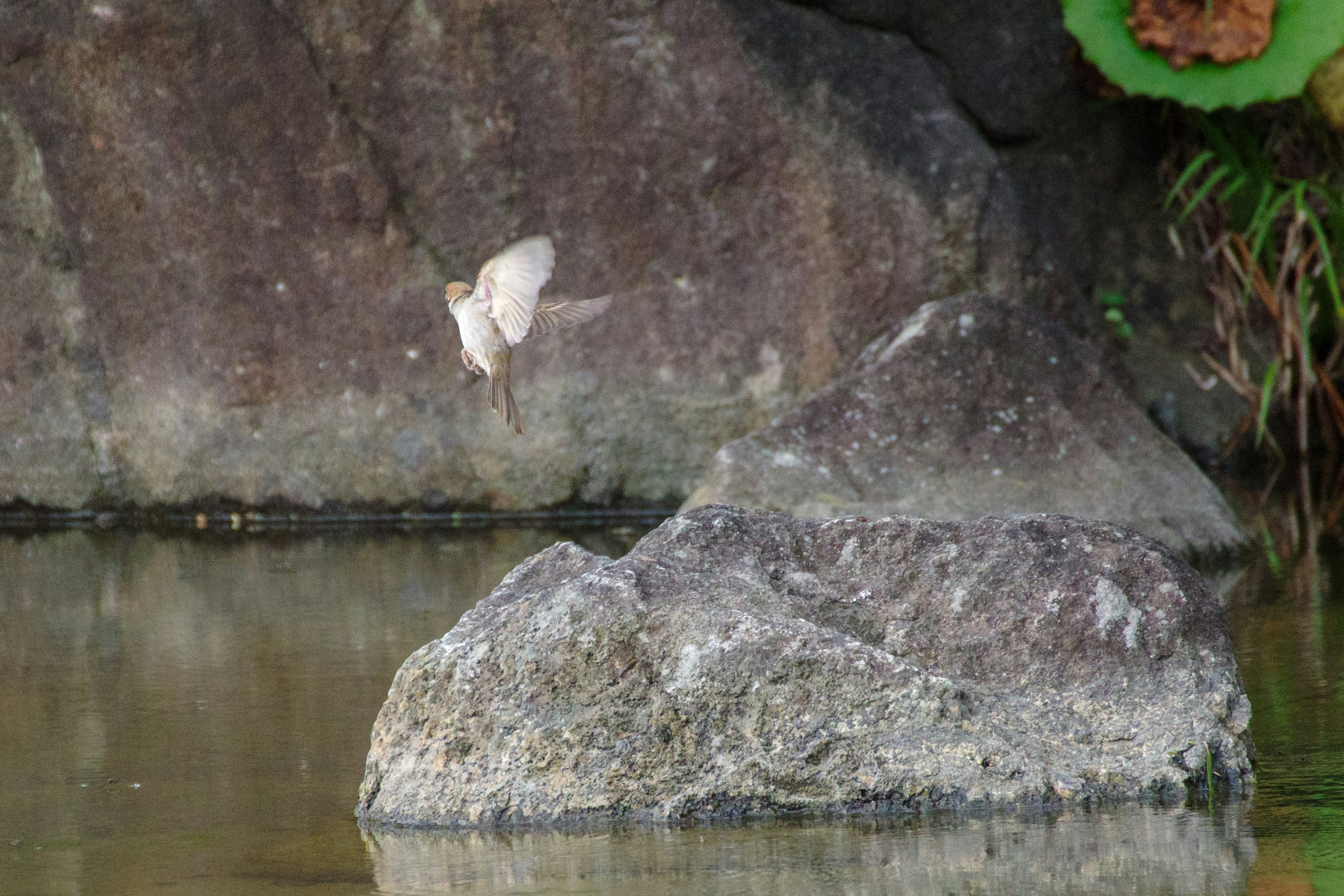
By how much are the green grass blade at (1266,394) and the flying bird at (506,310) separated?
3.42 metres

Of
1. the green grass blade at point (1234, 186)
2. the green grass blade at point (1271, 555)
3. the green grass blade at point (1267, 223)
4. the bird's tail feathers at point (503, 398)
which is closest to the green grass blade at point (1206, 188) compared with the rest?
the green grass blade at point (1234, 186)

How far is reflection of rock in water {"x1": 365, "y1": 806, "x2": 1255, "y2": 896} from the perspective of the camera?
1.79m

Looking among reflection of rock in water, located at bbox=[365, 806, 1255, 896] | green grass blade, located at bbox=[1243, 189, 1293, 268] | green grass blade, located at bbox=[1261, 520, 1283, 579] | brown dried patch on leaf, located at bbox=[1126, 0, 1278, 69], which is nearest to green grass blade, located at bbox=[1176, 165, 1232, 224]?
green grass blade, located at bbox=[1243, 189, 1293, 268]

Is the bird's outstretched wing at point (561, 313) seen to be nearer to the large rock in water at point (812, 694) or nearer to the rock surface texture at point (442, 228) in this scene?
the large rock in water at point (812, 694)

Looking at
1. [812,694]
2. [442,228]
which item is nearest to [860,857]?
[812,694]

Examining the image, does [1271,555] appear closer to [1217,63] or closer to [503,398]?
[1217,63]

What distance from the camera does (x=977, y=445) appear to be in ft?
14.2

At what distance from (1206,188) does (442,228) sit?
2601 millimetres

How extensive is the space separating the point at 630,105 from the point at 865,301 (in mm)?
981

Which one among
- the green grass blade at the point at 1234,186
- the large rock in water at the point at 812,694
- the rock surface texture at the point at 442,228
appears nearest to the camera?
the large rock in water at the point at 812,694

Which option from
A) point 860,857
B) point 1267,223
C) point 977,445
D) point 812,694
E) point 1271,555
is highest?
point 1267,223

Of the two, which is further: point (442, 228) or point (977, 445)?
point (442, 228)

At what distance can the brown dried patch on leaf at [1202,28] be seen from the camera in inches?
196

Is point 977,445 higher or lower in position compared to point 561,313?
lower
